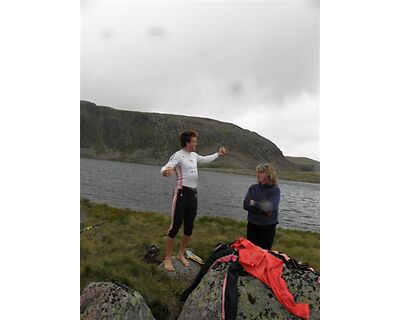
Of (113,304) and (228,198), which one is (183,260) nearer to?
(113,304)

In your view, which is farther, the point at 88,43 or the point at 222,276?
the point at 88,43

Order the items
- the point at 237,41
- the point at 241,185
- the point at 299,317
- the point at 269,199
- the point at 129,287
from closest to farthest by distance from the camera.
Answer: the point at 299,317, the point at 129,287, the point at 269,199, the point at 237,41, the point at 241,185

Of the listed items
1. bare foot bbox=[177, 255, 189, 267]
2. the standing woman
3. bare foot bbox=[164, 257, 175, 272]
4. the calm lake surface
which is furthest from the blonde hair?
bare foot bbox=[164, 257, 175, 272]

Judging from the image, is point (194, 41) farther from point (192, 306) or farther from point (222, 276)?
point (192, 306)

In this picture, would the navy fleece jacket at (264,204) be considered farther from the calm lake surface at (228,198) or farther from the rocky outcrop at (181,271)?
the rocky outcrop at (181,271)

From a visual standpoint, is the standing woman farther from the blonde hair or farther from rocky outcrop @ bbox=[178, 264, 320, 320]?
rocky outcrop @ bbox=[178, 264, 320, 320]

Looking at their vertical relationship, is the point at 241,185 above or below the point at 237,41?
below

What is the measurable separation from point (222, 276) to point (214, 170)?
4.38 meters

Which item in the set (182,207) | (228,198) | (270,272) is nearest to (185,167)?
(182,207)

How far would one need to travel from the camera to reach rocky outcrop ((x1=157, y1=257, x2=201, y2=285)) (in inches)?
177

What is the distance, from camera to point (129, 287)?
13.7 feet

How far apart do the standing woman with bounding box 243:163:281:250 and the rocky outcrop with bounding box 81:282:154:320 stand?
6.08ft

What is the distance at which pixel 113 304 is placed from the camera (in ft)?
11.9
